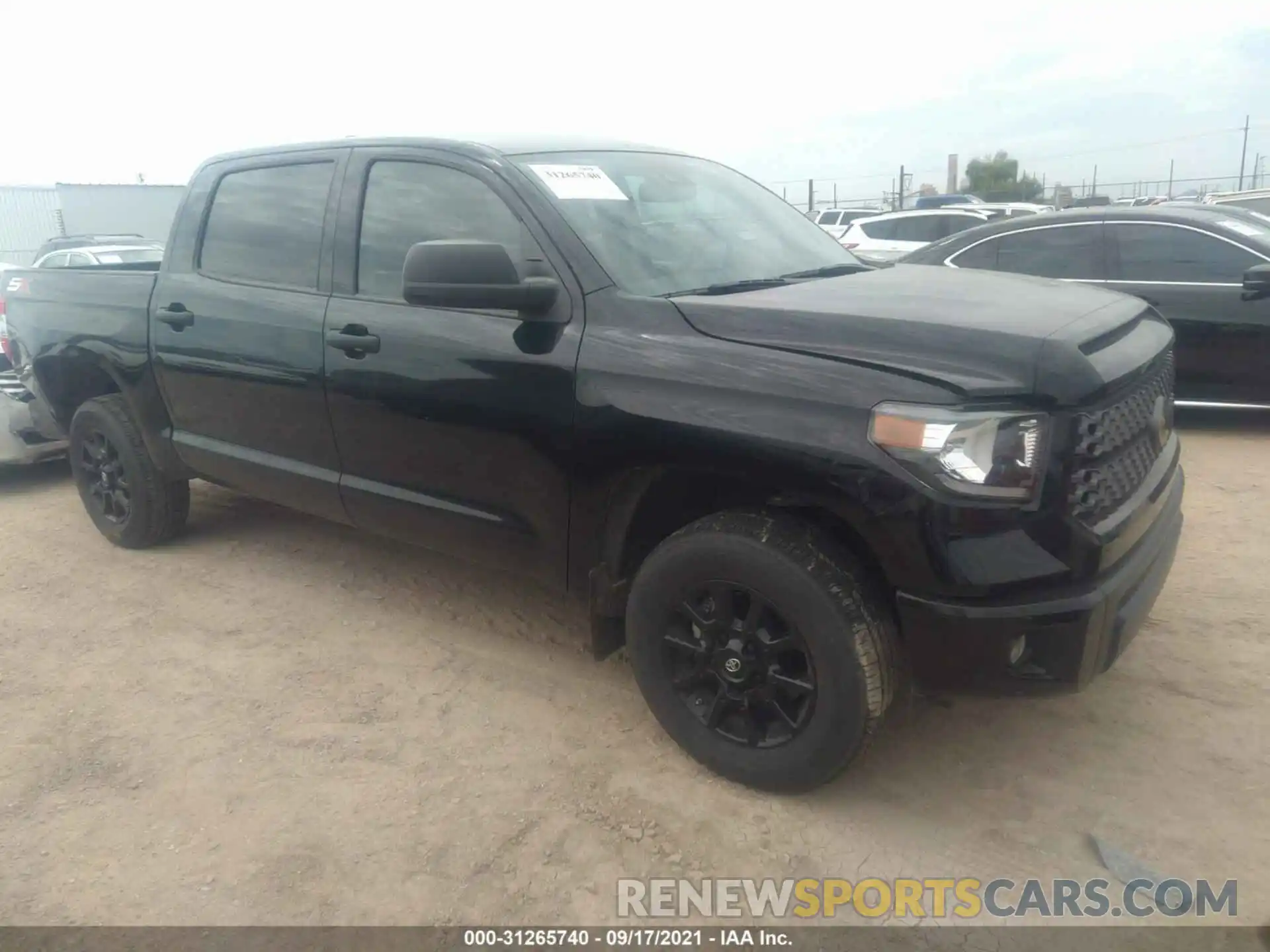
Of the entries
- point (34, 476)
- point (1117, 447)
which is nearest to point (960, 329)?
point (1117, 447)

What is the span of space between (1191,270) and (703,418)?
5302mm

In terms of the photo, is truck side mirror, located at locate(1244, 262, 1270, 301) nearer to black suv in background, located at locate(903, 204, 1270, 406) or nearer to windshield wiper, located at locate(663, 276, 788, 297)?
black suv in background, located at locate(903, 204, 1270, 406)

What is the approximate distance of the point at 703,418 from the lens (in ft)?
8.40

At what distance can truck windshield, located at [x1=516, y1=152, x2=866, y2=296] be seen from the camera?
2992mm

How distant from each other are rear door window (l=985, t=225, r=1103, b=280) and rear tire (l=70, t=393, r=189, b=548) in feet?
18.4

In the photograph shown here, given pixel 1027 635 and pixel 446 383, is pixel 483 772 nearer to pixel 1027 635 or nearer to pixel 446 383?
pixel 446 383

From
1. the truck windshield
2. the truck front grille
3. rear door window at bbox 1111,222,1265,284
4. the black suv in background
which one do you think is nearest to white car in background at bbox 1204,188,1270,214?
the black suv in background

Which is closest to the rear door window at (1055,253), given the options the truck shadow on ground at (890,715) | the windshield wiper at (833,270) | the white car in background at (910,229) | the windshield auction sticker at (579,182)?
the windshield wiper at (833,270)

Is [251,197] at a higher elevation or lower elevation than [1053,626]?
higher

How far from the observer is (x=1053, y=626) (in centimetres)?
229

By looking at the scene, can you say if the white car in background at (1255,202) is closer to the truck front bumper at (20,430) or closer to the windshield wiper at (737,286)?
the windshield wiper at (737,286)
